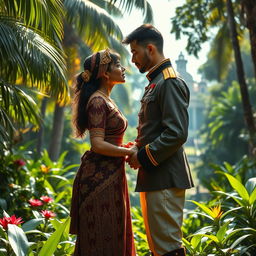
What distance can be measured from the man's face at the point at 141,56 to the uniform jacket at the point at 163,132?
0.19 ft

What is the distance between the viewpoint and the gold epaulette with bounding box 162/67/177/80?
10.1 feet

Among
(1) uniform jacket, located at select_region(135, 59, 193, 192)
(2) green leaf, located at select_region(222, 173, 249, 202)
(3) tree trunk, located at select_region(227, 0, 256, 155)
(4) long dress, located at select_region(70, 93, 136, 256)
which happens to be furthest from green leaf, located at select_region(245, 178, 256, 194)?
(3) tree trunk, located at select_region(227, 0, 256, 155)

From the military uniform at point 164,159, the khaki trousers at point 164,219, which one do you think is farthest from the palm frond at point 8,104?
the khaki trousers at point 164,219

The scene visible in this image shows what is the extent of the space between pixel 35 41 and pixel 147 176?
7.17 feet

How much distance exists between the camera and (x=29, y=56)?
15.1 feet

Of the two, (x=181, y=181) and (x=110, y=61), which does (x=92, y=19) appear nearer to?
(x=110, y=61)

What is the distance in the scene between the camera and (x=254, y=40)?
573 cm

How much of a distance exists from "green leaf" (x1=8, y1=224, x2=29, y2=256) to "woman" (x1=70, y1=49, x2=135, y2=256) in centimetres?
34

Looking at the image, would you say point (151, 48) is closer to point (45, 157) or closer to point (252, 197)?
point (252, 197)

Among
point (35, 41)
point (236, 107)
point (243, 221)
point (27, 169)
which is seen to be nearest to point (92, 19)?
point (27, 169)

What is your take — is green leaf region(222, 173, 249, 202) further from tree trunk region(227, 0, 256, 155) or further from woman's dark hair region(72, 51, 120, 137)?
tree trunk region(227, 0, 256, 155)

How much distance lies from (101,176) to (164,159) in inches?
18.5

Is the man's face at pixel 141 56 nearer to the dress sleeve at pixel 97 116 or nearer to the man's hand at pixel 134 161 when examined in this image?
the dress sleeve at pixel 97 116

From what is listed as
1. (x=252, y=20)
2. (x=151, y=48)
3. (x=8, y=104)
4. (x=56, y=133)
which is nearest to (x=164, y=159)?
(x=151, y=48)
